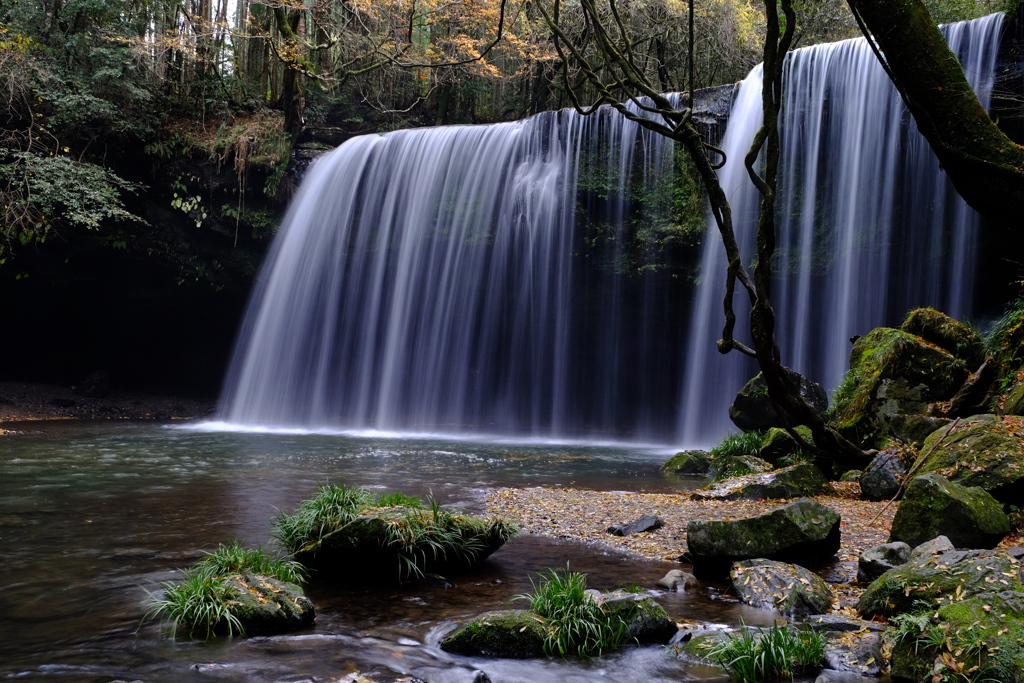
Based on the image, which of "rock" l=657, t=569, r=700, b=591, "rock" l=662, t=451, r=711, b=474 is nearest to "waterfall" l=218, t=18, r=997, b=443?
"rock" l=662, t=451, r=711, b=474

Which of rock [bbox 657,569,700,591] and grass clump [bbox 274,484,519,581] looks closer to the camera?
rock [bbox 657,569,700,591]

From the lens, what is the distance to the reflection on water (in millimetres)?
3699

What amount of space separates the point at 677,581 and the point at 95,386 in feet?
66.8

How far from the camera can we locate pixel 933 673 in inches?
125

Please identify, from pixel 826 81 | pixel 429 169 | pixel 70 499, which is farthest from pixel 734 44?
pixel 70 499

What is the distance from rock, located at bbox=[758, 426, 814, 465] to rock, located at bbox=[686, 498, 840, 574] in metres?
4.95

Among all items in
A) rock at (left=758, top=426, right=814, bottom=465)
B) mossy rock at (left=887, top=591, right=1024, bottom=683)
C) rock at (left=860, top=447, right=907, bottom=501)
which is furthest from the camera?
rock at (left=758, top=426, right=814, bottom=465)

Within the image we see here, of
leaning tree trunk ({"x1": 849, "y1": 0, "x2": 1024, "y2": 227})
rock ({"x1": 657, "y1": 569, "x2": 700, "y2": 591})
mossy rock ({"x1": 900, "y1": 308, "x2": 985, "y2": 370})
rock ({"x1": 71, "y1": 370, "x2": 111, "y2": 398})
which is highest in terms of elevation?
leaning tree trunk ({"x1": 849, "y1": 0, "x2": 1024, "y2": 227})

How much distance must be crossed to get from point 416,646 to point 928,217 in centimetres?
1359

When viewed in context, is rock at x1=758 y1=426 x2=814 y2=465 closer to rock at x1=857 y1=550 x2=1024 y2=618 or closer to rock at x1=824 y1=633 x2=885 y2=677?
rock at x1=857 y1=550 x2=1024 y2=618

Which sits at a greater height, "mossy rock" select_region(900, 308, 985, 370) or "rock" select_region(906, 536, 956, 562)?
"mossy rock" select_region(900, 308, 985, 370)

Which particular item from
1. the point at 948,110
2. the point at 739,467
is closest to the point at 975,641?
the point at 948,110

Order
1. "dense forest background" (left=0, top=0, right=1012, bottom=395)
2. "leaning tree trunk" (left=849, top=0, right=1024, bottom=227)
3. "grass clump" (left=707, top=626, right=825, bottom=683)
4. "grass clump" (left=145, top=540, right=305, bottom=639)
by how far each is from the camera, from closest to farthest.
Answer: "grass clump" (left=707, top=626, right=825, bottom=683), "grass clump" (left=145, top=540, right=305, bottom=639), "leaning tree trunk" (left=849, top=0, right=1024, bottom=227), "dense forest background" (left=0, top=0, right=1012, bottom=395)

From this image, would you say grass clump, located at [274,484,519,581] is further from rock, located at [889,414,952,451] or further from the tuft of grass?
the tuft of grass
